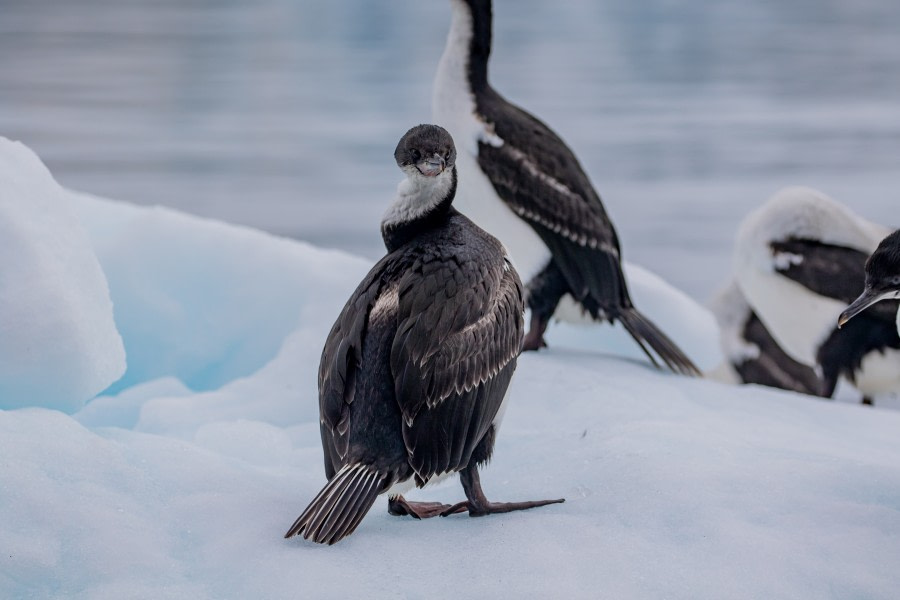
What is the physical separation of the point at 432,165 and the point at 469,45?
7.07 ft

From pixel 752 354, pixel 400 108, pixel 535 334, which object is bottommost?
pixel 400 108

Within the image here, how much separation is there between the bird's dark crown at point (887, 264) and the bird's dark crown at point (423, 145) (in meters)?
1.15

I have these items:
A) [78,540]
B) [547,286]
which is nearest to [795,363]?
[547,286]

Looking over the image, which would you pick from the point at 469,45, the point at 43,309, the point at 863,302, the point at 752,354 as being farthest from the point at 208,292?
the point at 752,354

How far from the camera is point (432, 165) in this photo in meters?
2.80

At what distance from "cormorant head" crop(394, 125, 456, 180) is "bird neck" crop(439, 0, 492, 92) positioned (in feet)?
6.71

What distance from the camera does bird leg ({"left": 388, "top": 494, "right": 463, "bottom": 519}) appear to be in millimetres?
2785

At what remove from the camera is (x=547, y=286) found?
4875 mm

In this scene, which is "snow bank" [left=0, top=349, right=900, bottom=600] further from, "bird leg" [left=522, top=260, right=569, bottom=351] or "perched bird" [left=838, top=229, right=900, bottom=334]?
"bird leg" [left=522, top=260, right=569, bottom=351]

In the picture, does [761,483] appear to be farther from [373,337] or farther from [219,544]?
[219,544]

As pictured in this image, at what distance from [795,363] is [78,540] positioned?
15.9ft

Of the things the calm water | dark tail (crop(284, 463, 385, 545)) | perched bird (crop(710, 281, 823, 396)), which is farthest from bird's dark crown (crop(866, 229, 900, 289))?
the calm water

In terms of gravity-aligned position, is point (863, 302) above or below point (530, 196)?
above

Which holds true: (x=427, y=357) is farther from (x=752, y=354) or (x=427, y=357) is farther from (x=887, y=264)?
(x=752, y=354)
